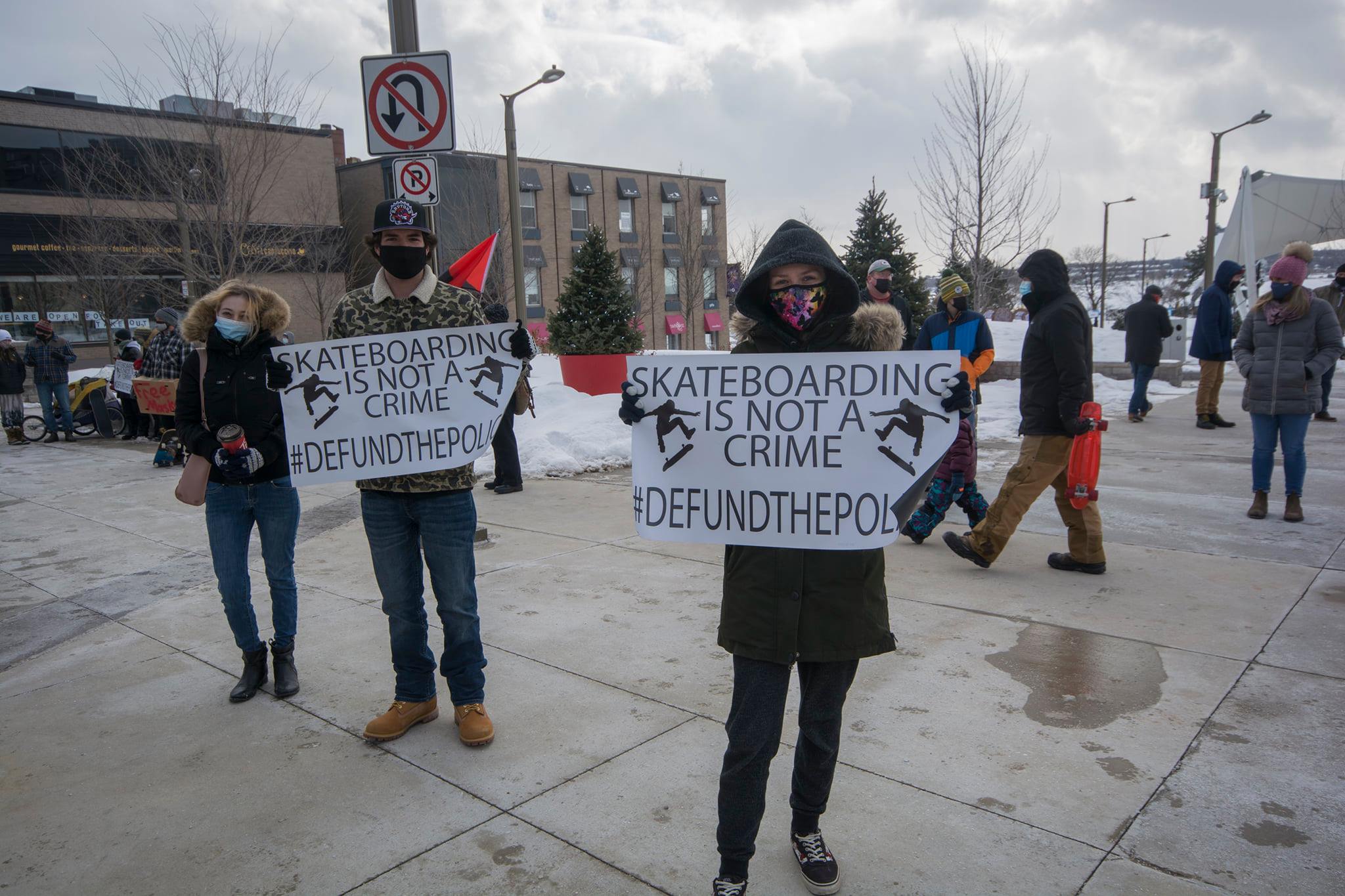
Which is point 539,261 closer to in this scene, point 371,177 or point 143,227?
point 371,177

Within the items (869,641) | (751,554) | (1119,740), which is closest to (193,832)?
(751,554)

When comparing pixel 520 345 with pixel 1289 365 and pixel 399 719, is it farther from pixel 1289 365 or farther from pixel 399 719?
pixel 1289 365

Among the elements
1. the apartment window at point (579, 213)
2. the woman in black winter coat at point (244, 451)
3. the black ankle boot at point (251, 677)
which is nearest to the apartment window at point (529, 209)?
the apartment window at point (579, 213)

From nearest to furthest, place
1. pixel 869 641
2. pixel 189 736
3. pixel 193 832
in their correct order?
pixel 869 641 → pixel 193 832 → pixel 189 736

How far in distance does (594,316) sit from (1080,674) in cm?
1250

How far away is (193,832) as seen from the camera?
2.99 meters

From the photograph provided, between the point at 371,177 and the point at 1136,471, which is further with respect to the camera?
the point at 371,177

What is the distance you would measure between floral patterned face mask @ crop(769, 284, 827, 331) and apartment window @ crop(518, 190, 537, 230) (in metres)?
41.8

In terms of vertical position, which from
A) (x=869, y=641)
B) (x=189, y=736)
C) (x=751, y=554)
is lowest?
(x=189, y=736)

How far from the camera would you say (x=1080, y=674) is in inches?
161

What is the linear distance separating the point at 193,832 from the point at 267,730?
780mm

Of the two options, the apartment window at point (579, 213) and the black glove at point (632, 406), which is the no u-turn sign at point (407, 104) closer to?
the black glove at point (632, 406)

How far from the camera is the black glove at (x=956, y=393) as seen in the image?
8.51 ft

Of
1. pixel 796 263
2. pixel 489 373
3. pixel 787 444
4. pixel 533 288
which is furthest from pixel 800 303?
pixel 533 288
